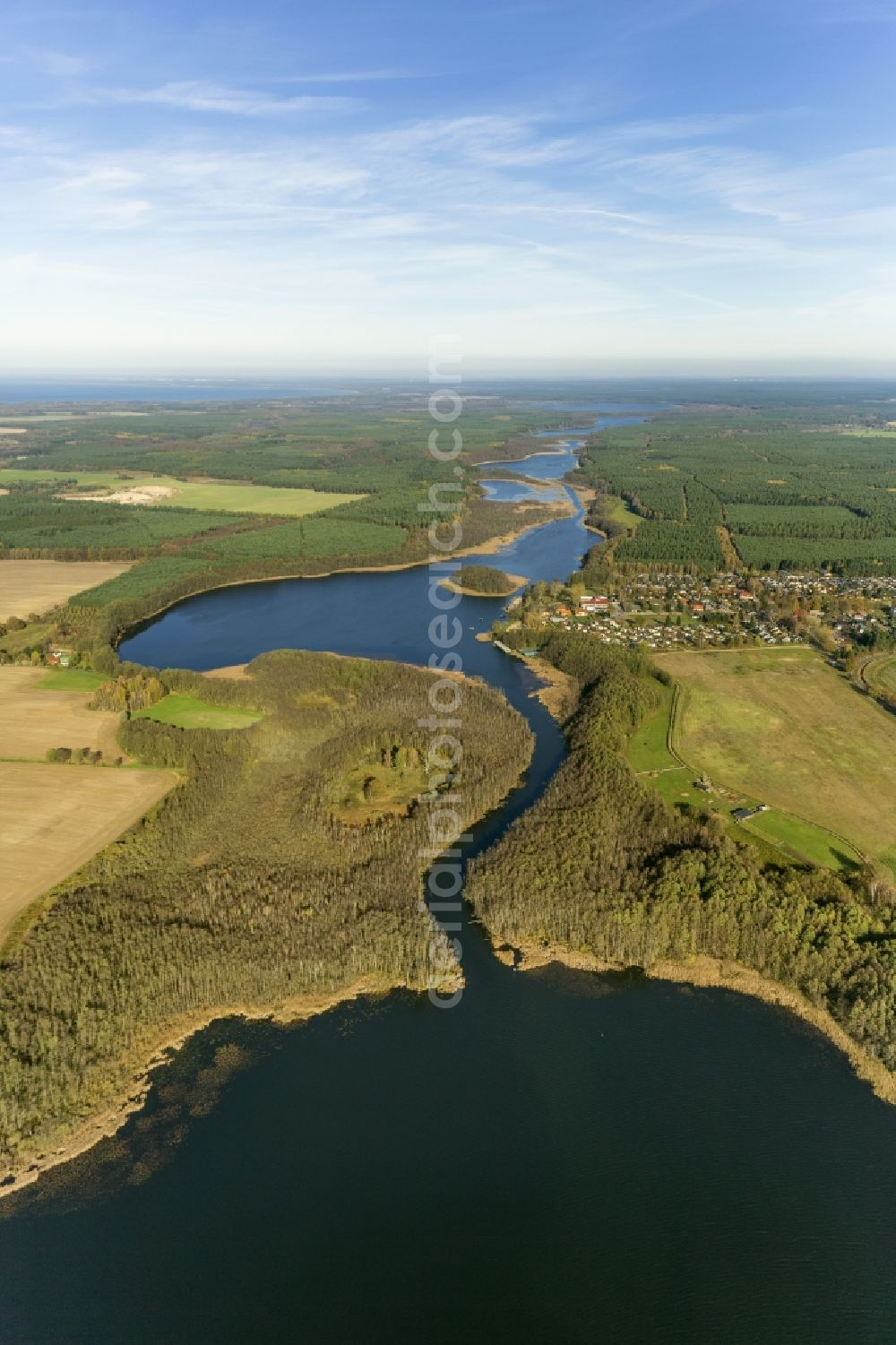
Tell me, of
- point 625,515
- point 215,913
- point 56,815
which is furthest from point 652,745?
point 625,515

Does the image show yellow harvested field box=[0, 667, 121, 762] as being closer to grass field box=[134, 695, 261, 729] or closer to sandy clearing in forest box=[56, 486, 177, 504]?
grass field box=[134, 695, 261, 729]

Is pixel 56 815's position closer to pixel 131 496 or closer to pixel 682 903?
pixel 682 903

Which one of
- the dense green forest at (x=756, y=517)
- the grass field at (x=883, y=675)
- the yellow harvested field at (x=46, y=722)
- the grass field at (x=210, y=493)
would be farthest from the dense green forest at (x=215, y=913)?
the grass field at (x=210, y=493)

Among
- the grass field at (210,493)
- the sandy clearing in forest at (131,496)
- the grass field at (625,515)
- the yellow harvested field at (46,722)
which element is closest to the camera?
the yellow harvested field at (46,722)

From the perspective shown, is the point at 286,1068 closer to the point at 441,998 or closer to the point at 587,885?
the point at 441,998

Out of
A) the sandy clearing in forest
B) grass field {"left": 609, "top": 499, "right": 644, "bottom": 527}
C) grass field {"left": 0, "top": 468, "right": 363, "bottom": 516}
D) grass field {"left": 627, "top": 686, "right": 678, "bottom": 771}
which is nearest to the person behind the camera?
grass field {"left": 627, "top": 686, "right": 678, "bottom": 771}

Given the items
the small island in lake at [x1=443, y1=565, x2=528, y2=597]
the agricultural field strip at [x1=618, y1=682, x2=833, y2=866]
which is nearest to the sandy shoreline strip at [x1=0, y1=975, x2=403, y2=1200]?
the agricultural field strip at [x1=618, y1=682, x2=833, y2=866]

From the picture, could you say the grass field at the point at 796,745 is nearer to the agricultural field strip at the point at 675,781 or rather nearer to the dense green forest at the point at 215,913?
the agricultural field strip at the point at 675,781
